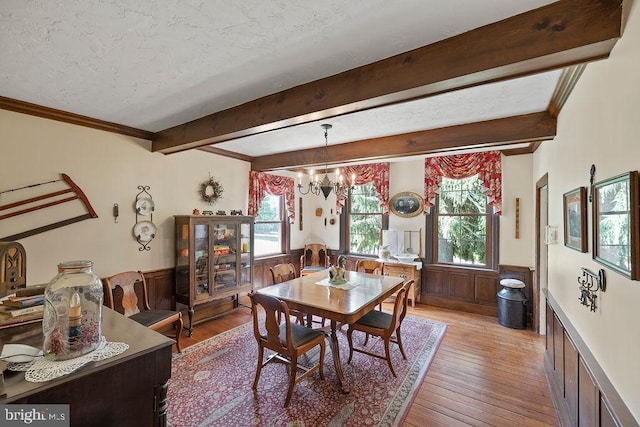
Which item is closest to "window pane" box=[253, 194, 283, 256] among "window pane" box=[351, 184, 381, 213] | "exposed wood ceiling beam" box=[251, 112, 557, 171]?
"exposed wood ceiling beam" box=[251, 112, 557, 171]

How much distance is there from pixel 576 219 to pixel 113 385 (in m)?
2.84

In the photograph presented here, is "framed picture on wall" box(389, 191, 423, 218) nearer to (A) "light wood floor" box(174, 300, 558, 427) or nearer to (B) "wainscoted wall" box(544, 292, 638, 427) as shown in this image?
(A) "light wood floor" box(174, 300, 558, 427)

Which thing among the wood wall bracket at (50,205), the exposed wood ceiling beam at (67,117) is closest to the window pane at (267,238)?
the exposed wood ceiling beam at (67,117)

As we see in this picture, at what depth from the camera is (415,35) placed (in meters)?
1.64

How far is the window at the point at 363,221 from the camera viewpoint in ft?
18.3

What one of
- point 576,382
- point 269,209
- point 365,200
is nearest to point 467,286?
point 365,200

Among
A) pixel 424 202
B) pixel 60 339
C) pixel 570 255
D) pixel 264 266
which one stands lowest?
pixel 264 266

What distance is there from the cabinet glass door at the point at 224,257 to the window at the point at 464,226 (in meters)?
3.34

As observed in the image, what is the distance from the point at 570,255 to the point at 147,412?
9.58 feet

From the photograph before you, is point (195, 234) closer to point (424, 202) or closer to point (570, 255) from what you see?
point (424, 202)

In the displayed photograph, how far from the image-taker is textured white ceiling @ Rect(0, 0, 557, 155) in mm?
1436

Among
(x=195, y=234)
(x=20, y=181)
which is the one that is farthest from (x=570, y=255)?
(x=20, y=181)

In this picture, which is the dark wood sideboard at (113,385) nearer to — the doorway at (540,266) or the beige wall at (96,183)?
the beige wall at (96,183)

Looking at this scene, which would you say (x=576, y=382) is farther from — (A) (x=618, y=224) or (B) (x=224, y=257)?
(B) (x=224, y=257)
